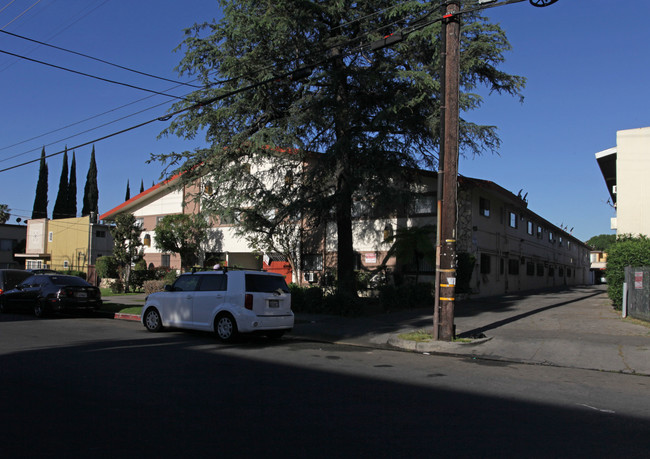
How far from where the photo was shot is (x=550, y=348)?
35.9ft

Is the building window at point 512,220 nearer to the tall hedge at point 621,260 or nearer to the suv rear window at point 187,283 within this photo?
the tall hedge at point 621,260

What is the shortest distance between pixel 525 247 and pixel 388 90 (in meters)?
18.5

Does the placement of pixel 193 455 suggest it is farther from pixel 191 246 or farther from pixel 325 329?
pixel 191 246

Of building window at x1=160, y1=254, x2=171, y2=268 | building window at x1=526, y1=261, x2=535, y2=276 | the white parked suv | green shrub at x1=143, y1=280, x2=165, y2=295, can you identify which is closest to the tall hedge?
the white parked suv

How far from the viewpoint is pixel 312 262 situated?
85.1 ft

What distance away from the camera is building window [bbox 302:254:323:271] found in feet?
84.0

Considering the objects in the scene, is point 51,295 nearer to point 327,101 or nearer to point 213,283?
point 213,283

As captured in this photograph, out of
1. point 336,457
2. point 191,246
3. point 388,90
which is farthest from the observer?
point 191,246

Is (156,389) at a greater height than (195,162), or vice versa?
(195,162)

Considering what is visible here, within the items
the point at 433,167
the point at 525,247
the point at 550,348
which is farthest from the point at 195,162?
the point at 525,247

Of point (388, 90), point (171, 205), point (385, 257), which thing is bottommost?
point (385, 257)

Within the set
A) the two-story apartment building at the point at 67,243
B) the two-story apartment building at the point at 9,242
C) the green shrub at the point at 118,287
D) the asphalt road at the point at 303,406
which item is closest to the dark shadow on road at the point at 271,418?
the asphalt road at the point at 303,406

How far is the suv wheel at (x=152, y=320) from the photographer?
520 inches

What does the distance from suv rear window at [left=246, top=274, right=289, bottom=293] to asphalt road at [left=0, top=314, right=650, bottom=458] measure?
1698mm
